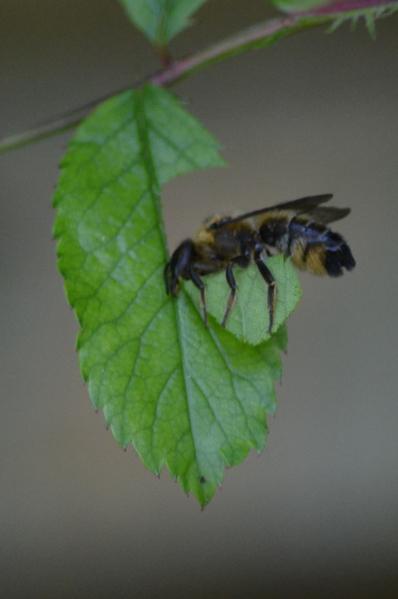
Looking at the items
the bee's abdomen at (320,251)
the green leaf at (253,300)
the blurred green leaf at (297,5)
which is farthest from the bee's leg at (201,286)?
the blurred green leaf at (297,5)

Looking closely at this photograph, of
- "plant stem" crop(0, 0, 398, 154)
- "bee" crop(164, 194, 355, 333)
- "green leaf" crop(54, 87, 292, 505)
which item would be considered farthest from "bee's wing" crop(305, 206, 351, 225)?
"plant stem" crop(0, 0, 398, 154)

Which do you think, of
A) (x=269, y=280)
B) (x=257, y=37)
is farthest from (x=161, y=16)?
(x=269, y=280)

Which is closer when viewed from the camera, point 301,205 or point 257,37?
point 257,37

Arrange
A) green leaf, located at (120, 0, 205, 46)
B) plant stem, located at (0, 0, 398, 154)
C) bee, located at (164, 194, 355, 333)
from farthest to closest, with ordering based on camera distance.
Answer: bee, located at (164, 194, 355, 333) → green leaf, located at (120, 0, 205, 46) → plant stem, located at (0, 0, 398, 154)

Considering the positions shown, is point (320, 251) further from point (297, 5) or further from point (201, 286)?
point (297, 5)

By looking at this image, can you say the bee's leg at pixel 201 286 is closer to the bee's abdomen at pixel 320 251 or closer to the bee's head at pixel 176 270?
the bee's head at pixel 176 270

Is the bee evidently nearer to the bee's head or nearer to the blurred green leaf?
the bee's head
